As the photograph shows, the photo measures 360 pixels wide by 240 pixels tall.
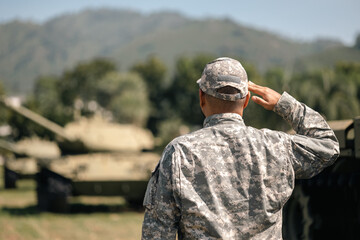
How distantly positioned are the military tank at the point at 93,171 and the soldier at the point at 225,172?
965 cm

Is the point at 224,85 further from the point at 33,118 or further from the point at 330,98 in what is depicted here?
the point at 330,98

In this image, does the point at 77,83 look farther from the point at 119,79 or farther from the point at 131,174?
the point at 131,174

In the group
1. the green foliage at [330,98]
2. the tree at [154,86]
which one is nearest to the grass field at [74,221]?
the green foliage at [330,98]

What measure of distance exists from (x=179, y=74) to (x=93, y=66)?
495 inches

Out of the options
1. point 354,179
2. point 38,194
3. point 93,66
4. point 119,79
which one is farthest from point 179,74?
point 354,179

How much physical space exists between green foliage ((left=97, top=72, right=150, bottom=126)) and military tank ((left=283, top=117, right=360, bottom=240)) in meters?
53.1

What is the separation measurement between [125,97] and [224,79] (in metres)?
58.9

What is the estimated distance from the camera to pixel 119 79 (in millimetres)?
63844

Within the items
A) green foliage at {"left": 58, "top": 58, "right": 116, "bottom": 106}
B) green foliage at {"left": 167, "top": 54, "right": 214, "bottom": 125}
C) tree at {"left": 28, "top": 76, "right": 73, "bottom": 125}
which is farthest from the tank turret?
green foliage at {"left": 58, "top": 58, "right": 116, "bottom": 106}

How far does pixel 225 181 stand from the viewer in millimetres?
2381

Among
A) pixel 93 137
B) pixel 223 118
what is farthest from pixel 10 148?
pixel 223 118

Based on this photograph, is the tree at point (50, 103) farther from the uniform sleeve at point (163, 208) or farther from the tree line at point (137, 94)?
the uniform sleeve at point (163, 208)

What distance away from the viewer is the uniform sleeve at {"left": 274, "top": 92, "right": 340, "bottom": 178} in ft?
8.23

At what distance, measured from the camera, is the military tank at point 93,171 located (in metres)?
12.1
